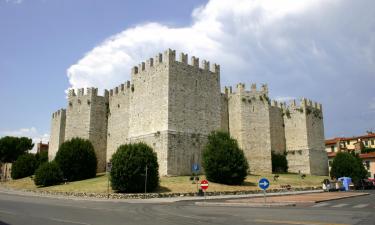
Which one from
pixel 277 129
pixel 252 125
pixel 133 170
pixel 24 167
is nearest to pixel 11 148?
pixel 24 167

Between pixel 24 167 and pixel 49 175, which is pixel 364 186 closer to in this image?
pixel 49 175

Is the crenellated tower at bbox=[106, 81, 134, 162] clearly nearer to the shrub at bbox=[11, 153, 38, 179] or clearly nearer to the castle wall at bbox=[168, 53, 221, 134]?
the castle wall at bbox=[168, 53, 221, 134]

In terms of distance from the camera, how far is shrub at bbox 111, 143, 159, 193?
25.6m

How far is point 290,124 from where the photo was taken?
158 ft

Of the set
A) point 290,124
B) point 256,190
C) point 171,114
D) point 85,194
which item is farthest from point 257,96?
point 85,194

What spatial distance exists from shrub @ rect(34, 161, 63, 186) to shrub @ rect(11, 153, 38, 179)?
628 inches

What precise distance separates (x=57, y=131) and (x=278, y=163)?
3013 cm

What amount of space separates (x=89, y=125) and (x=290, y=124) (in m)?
Answer: 26.1

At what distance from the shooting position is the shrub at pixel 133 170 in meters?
25.6

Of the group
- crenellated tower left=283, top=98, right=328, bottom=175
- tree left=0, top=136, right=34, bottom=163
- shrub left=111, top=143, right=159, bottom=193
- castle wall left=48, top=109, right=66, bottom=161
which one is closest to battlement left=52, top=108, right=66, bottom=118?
castle wall left=48, top=109, right=66, bottom=161

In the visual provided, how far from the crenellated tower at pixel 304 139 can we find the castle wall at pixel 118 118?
21446 millimetres

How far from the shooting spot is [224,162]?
29.8m

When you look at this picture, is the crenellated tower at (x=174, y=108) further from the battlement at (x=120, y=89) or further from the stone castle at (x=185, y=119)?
the battlement at (x=120, y=89)

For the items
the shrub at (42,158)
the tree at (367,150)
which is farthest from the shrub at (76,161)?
the tree at (367,150)
